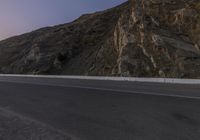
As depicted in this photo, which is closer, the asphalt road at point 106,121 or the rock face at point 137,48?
the asphalt road at point 106,121

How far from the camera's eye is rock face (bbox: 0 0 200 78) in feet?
92.0

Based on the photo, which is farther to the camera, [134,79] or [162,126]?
[134,79]

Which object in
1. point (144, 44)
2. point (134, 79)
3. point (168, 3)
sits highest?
point (168, 3)

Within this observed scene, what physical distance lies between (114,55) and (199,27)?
969 centimetres

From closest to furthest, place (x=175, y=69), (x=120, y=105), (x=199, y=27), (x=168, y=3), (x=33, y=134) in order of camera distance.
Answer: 1. (x=33, y=134)
2. (x=120, y=105)
3. (x=175, y=69)
4. (x=199, y=27)
5. (x=168, y=3)

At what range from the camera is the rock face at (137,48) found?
2803cm

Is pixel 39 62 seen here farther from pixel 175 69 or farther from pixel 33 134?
pixel 33 134

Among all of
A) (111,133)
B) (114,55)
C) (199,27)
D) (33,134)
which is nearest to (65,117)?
(33,134)

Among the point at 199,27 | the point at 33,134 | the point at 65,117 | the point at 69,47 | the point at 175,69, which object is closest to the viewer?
the point at 33,134

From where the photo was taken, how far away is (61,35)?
2079 inches

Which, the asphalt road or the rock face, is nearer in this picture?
the asphalt road

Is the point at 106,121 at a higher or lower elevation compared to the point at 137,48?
lower

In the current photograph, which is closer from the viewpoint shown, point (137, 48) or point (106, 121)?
point (106, 121)

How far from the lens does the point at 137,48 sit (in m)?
31.8
